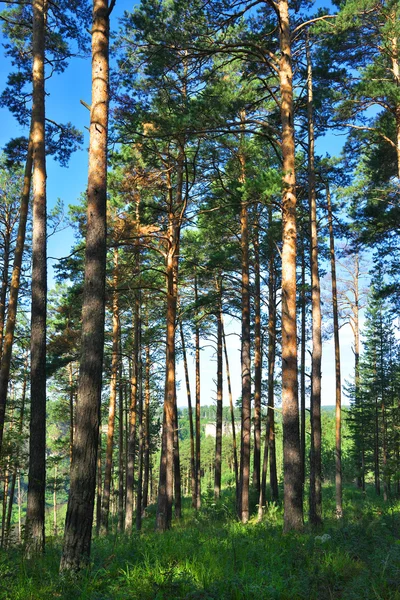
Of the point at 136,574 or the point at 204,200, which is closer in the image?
the point at 136,574

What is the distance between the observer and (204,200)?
540 inches

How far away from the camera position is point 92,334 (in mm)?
5621

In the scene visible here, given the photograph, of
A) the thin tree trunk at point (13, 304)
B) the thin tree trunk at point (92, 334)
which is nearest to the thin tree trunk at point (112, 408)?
the thin tree trunk at point (13, 304)

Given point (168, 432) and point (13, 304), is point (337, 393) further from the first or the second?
point (13, 304)

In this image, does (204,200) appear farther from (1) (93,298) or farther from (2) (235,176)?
(1) (93,298)

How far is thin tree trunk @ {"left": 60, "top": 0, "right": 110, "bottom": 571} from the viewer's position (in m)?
5.02

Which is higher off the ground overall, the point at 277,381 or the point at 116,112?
the point at 116,112

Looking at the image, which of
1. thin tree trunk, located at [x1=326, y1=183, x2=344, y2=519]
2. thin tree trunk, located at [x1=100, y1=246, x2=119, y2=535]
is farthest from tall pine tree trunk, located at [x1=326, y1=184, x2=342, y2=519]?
thin tree trunk, located at [x1=100, y1=246, x2=119, y2=535]

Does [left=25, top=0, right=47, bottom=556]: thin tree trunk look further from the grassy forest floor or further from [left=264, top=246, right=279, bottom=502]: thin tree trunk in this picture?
[left=264, top=246, right=279, bottom=502]: thin tree trunk

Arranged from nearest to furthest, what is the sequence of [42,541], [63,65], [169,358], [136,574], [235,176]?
[136,574], [42,541], [63,65], [169,358], [235,176]

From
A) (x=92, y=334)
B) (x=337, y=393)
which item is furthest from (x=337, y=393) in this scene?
(x=92, y=334)

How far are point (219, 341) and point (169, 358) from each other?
9694mm

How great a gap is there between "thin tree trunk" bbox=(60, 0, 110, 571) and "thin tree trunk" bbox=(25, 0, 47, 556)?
2163mm

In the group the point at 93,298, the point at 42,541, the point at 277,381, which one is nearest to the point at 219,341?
the point at 277,381
